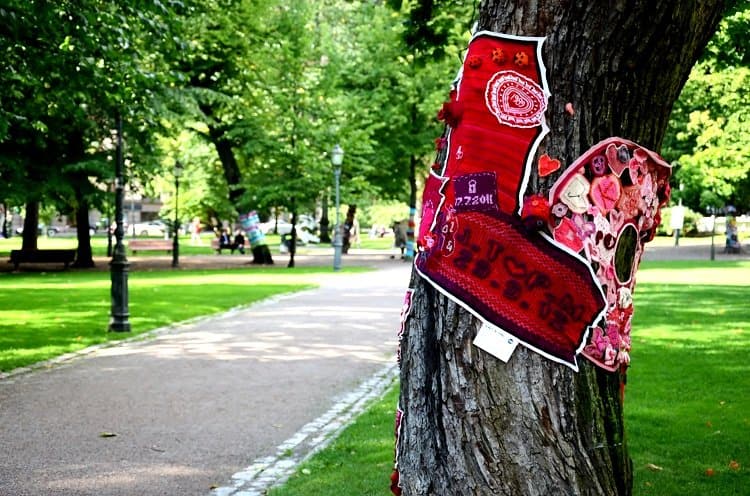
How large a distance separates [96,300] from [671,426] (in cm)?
1451

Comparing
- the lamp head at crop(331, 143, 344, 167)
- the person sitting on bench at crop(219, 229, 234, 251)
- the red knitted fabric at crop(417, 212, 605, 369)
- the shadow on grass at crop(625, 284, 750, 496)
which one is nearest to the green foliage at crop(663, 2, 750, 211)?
the lamp head at crop(331, 143, 344, 167)

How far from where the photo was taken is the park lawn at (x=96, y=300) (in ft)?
44.6

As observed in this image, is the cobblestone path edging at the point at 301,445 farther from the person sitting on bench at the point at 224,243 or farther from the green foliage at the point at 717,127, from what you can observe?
the person sitting on bench at the point at 224,243

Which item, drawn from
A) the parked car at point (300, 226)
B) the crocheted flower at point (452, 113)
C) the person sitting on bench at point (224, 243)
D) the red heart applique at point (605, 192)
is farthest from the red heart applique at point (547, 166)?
the parked car at point (300, 226)

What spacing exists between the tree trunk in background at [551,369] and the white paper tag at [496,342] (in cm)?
3

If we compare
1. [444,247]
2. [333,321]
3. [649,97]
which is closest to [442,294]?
[444,247]

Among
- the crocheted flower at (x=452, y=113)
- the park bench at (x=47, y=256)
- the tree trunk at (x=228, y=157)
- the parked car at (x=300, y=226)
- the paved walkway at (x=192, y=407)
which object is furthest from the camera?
the parked car at (x=300, y=226)

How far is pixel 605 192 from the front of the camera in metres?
3.58

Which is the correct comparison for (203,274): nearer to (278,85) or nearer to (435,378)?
(278,85)

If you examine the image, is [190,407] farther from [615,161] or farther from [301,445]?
[615,161]

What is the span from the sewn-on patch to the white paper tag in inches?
17.5

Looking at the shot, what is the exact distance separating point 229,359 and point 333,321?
447 centimetres

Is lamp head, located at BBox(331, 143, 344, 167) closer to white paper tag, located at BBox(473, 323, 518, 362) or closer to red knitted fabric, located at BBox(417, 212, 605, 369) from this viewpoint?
red knitted fabric, located at BBox(417, 212, 605, 369)

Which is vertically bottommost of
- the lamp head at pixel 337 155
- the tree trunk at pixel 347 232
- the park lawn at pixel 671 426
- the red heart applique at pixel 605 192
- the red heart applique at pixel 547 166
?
the park lawn at pixel 671 426
